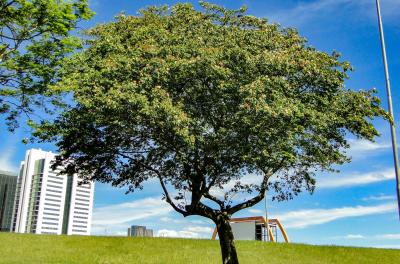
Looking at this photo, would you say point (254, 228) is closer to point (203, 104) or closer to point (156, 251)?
point (156, 251)

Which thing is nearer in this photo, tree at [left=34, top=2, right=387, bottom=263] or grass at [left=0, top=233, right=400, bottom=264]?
tree at [left=34, top=2, right=387, bottom=263]

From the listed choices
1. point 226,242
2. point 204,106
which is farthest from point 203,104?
point 226,242

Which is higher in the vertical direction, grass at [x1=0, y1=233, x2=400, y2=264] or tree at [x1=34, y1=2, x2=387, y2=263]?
tree at [x1=34, y1=2, x2=387, y2=263]

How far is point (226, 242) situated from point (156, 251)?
11588 millimetres

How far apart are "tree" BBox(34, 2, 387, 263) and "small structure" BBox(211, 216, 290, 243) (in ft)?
53.2

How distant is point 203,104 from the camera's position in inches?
891

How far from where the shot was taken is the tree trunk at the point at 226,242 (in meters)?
25.4

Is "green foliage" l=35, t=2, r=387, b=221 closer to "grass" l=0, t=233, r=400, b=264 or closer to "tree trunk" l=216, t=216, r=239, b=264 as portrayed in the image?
"tree trunk" l=216, t=216, r=239, b=264

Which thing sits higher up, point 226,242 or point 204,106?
point 204,106

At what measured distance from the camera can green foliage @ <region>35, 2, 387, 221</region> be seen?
68.2 ft

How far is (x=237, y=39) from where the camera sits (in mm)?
23312

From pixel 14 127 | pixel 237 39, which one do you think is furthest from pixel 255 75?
pixel 14 127

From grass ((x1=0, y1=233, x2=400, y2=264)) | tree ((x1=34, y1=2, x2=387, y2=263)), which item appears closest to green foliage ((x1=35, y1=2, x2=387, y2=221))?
tree ((x1=34, y1=2, x2=387, y2=263))

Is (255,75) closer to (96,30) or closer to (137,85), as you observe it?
(137,85)
